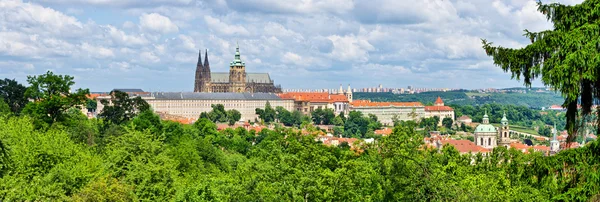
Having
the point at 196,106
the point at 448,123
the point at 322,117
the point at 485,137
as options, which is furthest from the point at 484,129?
the point at 196,106

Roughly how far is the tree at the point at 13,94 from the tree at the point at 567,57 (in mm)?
64369

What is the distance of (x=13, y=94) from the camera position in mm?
71938

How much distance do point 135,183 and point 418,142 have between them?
33.4 feet

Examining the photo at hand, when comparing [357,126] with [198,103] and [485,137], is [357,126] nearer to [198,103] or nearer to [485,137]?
[198,103]

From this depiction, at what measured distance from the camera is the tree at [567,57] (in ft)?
36.3

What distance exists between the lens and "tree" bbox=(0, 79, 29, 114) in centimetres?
7112

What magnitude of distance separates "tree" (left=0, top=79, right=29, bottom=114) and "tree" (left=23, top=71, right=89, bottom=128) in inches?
973

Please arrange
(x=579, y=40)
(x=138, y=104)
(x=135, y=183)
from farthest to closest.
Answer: (x=138, y=104)
(x=135, y=183)
(x=579, y=40)

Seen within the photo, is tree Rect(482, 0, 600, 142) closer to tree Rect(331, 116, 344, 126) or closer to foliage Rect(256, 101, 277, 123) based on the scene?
tree Rect(331, 116, 344, 126)

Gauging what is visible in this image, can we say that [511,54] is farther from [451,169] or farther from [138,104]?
[138,104]

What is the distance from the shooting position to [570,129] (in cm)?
1218

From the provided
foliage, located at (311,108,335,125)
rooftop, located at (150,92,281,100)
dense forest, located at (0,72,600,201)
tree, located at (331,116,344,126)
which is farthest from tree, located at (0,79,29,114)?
rooftop, located at (150,92,281,100)

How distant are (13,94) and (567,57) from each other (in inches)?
2656

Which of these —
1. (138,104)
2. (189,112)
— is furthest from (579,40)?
(189,112)
